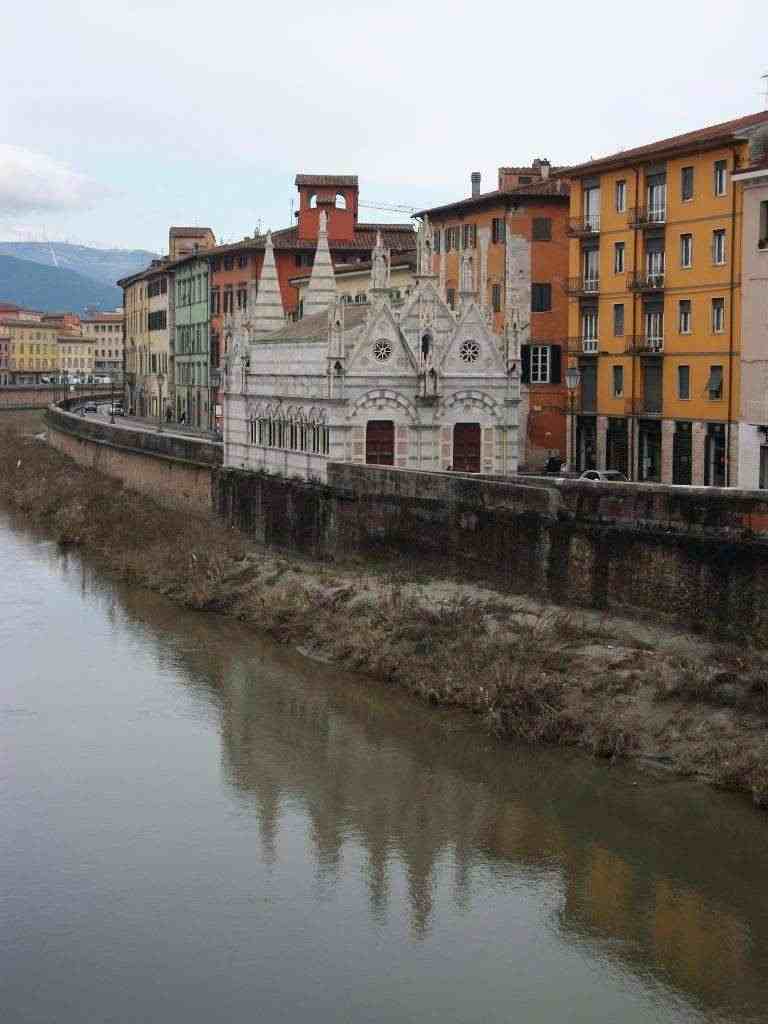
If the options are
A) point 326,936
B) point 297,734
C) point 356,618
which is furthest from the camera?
point 356,618

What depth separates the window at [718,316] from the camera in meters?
46.6

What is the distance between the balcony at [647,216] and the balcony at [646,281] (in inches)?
60.1

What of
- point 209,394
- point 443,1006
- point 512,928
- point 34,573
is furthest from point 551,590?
point 209,394

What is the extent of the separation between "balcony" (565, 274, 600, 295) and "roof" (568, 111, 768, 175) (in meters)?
3.56

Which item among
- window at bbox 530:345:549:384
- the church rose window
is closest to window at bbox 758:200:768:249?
the church rose window

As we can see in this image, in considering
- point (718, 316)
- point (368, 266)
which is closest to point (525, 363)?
point (718, 316)

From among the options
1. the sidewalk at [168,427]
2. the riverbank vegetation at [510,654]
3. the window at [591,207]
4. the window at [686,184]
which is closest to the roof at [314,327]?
the riverbank vegetation at [510,654]

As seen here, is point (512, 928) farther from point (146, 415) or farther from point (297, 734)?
point (146, 415)

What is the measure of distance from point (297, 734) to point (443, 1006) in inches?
457

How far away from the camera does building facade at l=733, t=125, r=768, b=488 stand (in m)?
42.2

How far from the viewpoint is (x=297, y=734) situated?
2916 centimetres

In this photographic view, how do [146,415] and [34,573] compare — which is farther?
[146,415]

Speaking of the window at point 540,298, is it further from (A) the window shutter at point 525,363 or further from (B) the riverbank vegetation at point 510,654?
(B) the riverbank vegetation at point 510,654

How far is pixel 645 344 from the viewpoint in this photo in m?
50.4
